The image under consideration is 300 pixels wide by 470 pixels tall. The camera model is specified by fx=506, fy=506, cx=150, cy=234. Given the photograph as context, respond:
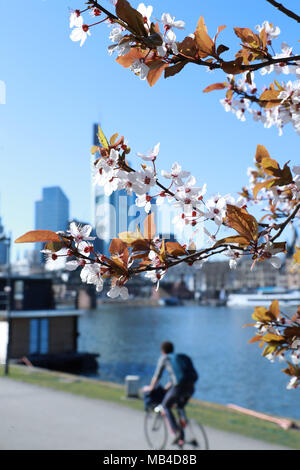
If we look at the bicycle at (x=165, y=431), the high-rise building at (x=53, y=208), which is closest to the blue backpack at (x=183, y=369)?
the bicycle at (x=165, y=431)

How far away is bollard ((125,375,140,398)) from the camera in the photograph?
9.45m

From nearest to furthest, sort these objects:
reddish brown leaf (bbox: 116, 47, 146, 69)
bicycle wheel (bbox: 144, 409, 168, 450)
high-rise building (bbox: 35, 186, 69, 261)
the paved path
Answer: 1. reddish brown leaf (bbox: 116, 47, 146, 69)
2. high-rise building (bbox: 35, 186, 69, 261)
3. bicycle wheel (bbox: 144, 409, 168, 450)
4. the paved path

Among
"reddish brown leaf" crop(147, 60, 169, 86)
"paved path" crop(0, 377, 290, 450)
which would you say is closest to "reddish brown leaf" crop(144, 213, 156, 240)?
"reddish brown leaf" crop(147, 60, 169, 86)

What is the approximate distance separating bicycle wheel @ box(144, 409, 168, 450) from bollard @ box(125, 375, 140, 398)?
3.62 metres

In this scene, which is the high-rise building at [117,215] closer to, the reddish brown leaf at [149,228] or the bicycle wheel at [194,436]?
the reddish brown leaf at [149,228]

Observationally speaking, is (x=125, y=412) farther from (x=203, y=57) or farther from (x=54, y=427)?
(x=203, y=57)

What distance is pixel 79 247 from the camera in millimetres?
1338

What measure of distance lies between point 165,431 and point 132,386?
3.90 m

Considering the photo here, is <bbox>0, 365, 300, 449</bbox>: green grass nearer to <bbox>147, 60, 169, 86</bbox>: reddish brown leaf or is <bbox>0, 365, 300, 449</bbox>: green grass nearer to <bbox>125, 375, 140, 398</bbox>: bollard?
<bbox>125, 375, 140, 398</bbox>: bollard

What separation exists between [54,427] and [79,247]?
6.17 metres

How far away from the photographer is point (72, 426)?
273 inches

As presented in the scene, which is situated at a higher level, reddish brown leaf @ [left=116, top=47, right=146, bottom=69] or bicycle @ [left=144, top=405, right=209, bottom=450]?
reddish brown leaf @ [left=116, top=47, right=146, bottom=69]

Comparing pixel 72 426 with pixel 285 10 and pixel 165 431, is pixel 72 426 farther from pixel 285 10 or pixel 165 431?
pixel 285 10
